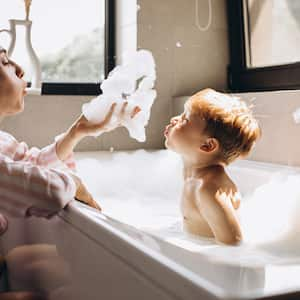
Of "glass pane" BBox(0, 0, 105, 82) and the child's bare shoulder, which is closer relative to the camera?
the child's bare shoulder

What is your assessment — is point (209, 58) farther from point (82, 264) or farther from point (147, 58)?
point (82, 264)

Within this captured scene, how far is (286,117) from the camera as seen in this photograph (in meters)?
1.72

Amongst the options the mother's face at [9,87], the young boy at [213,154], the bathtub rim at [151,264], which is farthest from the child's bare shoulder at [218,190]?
the mother's face at [9,87]

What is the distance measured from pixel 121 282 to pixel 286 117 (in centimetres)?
115

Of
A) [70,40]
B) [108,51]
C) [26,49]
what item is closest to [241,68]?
[108,51]

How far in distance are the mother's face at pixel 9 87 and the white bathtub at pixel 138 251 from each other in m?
0.28

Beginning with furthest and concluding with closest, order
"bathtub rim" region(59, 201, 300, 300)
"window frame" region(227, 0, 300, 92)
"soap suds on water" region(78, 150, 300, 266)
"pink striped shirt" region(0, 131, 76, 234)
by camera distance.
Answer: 1. "window frame" region(227, 0, 300, 92)
2. "soap suds on water" region(78, 150, 300, 266)
3. "pink striped shirt" region(0, 131, 76, 234)
4. "bathtub rim" region(59, 201, 300, 300)

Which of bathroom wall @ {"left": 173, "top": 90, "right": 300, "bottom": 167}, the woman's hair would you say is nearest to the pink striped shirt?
the woman's hair

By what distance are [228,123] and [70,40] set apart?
1223 millimetres

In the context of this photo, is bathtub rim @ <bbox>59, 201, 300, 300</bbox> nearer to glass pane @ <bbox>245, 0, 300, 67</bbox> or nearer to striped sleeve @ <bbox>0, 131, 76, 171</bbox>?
striped sleeve @ <bbox>0, 131, 76, 171</bbox>

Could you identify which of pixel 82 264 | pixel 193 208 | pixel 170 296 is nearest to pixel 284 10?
pixel 193 208

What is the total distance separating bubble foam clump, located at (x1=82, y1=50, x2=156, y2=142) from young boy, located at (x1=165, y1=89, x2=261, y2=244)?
11cm

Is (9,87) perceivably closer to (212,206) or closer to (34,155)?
(34,155)

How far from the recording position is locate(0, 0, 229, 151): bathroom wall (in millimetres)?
2182
